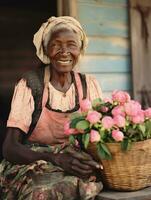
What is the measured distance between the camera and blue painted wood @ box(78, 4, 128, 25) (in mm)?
4129

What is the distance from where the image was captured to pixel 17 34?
20.8 feet

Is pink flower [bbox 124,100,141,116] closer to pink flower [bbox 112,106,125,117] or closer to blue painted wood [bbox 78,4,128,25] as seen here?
pink flower [bbox 112,106,125,117]

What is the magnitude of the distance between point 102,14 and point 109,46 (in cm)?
28

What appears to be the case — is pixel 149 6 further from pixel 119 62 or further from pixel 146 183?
pixel 146 183

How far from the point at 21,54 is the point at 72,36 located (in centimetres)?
326

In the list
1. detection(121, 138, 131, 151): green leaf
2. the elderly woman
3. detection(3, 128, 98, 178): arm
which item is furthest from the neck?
detection(121, 138, 131, 151): green leaf

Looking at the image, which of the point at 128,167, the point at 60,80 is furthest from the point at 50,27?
the point at 128,167

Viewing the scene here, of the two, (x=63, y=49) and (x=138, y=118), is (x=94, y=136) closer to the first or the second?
(x=138, y=118)

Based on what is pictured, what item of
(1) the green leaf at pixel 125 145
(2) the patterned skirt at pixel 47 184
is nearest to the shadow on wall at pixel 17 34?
(2) the patterned skirt at pixel 47 184

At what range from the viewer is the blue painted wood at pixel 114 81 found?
13.9 ft

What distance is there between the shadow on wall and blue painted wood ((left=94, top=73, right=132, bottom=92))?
212cm

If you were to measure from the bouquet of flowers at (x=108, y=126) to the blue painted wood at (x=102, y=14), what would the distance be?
60.4 inches

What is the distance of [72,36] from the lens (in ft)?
10.3

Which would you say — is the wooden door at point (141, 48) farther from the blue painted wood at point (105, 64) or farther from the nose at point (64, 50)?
the nose at point (64, 50)
